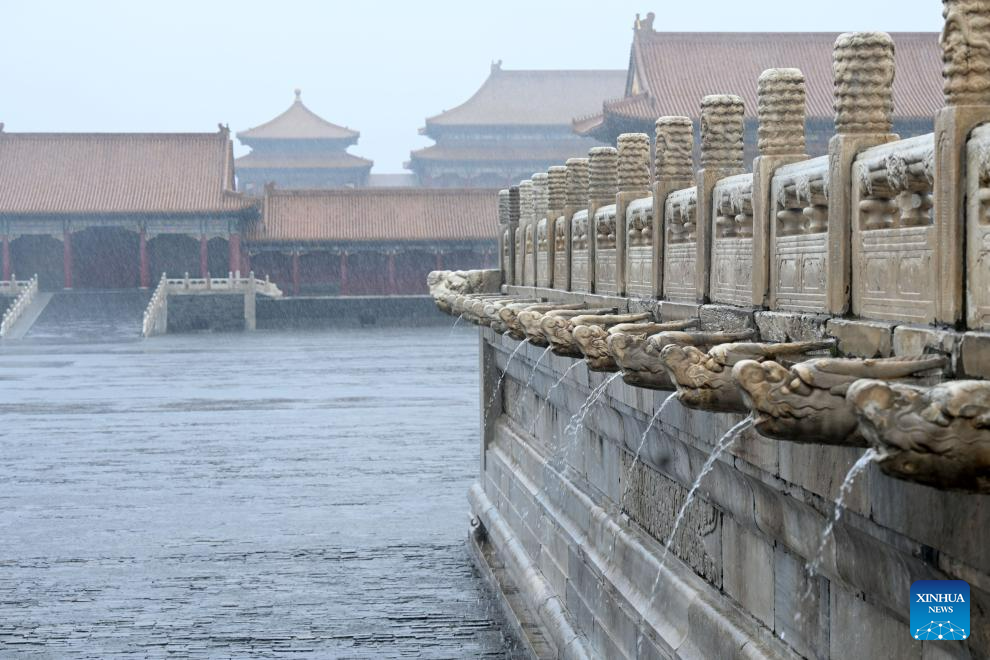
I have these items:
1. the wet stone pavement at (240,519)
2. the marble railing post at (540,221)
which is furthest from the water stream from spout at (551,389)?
the wet stone pavement at (240,519)

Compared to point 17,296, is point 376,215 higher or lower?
higher

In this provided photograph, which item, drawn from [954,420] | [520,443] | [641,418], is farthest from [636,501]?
[954,420]

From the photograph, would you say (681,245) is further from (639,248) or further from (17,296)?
(17,296)

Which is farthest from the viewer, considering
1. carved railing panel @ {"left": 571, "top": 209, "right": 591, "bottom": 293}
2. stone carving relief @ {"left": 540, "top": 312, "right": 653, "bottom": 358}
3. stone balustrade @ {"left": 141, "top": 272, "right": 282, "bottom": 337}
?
stone balustrade @ {"left": 141, "top": 272, "right": 282, "bottom": 337}

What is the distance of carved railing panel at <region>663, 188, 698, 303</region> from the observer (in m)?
7.95

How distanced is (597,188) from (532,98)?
65.3m

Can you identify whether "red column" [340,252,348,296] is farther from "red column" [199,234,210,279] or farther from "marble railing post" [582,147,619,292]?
"marble railing post" [582,147,619,292]

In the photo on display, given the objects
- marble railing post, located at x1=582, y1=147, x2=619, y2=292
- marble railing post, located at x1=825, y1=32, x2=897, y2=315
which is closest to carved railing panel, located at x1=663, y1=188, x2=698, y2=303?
marble railing post, located at x1=582, y1=147, x2=619, y2=292

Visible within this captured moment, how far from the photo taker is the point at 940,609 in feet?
14.0

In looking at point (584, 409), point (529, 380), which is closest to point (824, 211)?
point (584, 409)

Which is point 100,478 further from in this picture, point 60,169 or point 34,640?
point 60,169

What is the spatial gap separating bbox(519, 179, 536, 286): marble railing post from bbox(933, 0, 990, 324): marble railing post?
30.2ft

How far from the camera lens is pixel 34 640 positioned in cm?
1085

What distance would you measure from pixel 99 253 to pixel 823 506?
53.7 m
